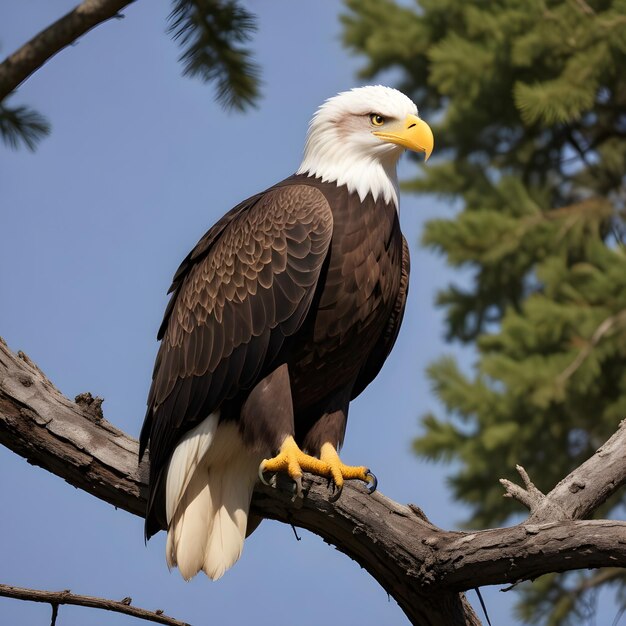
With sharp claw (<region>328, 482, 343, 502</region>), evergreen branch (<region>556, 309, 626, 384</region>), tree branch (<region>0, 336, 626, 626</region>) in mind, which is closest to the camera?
tree branch (<region>0, 336, 626, 626</region>)

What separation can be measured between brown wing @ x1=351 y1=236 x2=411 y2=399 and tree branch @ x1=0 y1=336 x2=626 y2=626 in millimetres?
1001

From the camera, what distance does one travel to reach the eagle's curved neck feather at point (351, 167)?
197 inches

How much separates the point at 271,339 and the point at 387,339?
2.37 feet

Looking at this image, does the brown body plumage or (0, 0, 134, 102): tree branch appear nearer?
(0, 0, 134, 102): tree branch

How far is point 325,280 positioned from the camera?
472 centimetres

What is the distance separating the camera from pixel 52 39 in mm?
3965

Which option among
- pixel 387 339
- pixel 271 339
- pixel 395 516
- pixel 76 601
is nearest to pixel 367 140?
pixel 387 339

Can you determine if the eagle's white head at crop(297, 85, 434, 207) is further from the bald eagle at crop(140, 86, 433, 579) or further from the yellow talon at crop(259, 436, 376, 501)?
the yellow talon at crop(259, 436, 376, 501)

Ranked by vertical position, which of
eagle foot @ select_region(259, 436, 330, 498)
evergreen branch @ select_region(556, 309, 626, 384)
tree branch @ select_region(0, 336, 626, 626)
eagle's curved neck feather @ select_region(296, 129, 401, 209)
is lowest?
tree branch @ select_region(0, 336, 626, 626)

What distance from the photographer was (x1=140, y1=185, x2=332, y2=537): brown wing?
4656 millimetres

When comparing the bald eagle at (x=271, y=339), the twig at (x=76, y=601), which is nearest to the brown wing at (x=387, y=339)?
the bald eagle at (x=271, y=339)

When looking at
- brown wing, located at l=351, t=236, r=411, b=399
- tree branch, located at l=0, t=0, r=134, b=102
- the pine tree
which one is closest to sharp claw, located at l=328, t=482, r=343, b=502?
brown wing, located at l=351, t=236, r=411, b=399

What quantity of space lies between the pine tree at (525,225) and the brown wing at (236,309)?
246 inches

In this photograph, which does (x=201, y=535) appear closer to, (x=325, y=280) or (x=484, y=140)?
(x=325, y=280)
